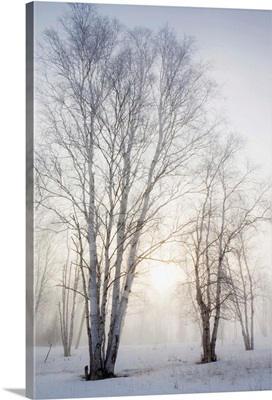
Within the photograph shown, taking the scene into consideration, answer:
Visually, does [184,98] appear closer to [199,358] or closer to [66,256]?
[66,256]

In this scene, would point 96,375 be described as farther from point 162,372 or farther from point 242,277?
point 242,277

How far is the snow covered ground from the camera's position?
8.98m

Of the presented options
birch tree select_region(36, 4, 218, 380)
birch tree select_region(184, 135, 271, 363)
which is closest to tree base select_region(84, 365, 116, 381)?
birch tree select_region(36, 4, 218, 380)

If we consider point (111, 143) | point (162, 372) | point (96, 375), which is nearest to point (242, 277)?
point (162, 372)

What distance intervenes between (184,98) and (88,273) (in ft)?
6.72

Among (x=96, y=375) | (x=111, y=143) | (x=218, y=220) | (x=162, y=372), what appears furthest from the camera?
(x=218, y=220)

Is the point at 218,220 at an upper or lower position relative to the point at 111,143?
lower

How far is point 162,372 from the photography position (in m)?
9.19

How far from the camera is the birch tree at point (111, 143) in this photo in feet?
29.9

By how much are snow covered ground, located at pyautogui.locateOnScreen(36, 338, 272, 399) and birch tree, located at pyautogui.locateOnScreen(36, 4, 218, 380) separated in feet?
0.50

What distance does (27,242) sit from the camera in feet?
29.7

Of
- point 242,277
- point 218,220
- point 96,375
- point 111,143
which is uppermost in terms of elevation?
point 111,143

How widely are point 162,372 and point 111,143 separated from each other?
2.34 m

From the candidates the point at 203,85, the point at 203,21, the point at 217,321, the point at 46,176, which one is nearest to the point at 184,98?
the point at 203,85
